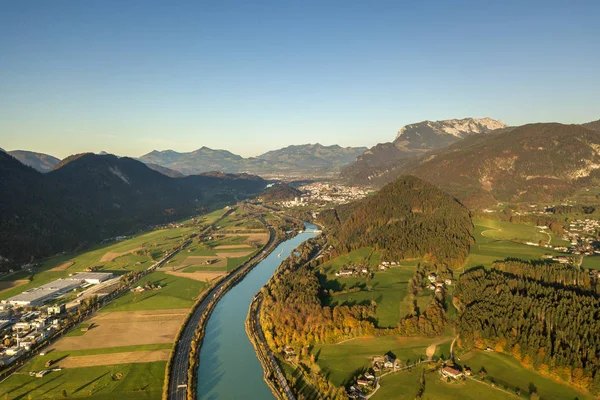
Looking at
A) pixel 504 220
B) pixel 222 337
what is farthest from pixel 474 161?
pixel 222 337

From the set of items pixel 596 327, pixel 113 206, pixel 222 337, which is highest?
pixel 113 206

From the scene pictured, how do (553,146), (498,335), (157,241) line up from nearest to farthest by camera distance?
(498,335) < (157,241) < (553,146)

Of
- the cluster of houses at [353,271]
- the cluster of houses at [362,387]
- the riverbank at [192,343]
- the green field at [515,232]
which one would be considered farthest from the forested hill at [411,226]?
the cluster of houses at [362,387]

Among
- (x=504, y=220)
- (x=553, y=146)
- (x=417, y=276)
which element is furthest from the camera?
(x=553, y=146)

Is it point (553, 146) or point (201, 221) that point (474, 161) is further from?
point (201, 221)

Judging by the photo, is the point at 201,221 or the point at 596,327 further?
the point at 201,221

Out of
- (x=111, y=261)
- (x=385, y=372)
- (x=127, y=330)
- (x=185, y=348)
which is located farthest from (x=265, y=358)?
(x=111, y=261)

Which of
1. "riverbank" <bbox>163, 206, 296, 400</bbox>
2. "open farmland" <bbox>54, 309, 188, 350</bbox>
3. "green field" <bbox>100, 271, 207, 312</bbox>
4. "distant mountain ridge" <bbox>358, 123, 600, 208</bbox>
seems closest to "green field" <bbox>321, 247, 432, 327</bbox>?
"riverbank" <bbox>163, 206, 296, 400</bbox>

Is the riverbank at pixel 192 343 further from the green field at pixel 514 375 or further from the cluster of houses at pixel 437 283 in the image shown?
the cluster of houses at pixel 437 283
